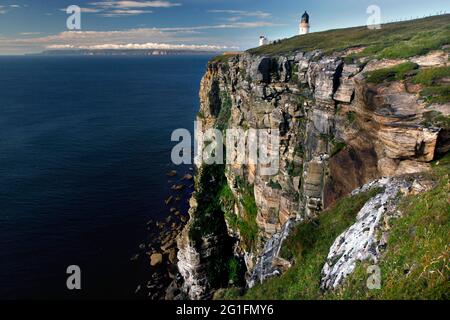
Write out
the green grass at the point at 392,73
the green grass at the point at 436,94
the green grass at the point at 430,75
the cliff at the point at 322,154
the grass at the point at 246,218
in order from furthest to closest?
the grass at the point at 246,218, the green grass at the point at 392,73, the green grass at the point at 430,75, the green grass at the point at 436,94, the cliff at the point at 322,154

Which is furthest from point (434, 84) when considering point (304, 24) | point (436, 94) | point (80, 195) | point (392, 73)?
point (304, 24)

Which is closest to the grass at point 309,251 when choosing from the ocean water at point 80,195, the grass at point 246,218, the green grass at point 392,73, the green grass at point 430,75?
the green grass at point 430,75

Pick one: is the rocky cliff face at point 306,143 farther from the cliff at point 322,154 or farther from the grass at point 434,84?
the grass at point 434,84

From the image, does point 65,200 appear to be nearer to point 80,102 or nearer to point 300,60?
point 300,60

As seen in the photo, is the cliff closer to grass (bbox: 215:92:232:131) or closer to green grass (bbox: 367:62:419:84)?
green grass (bbox: 367:62:419:84)
